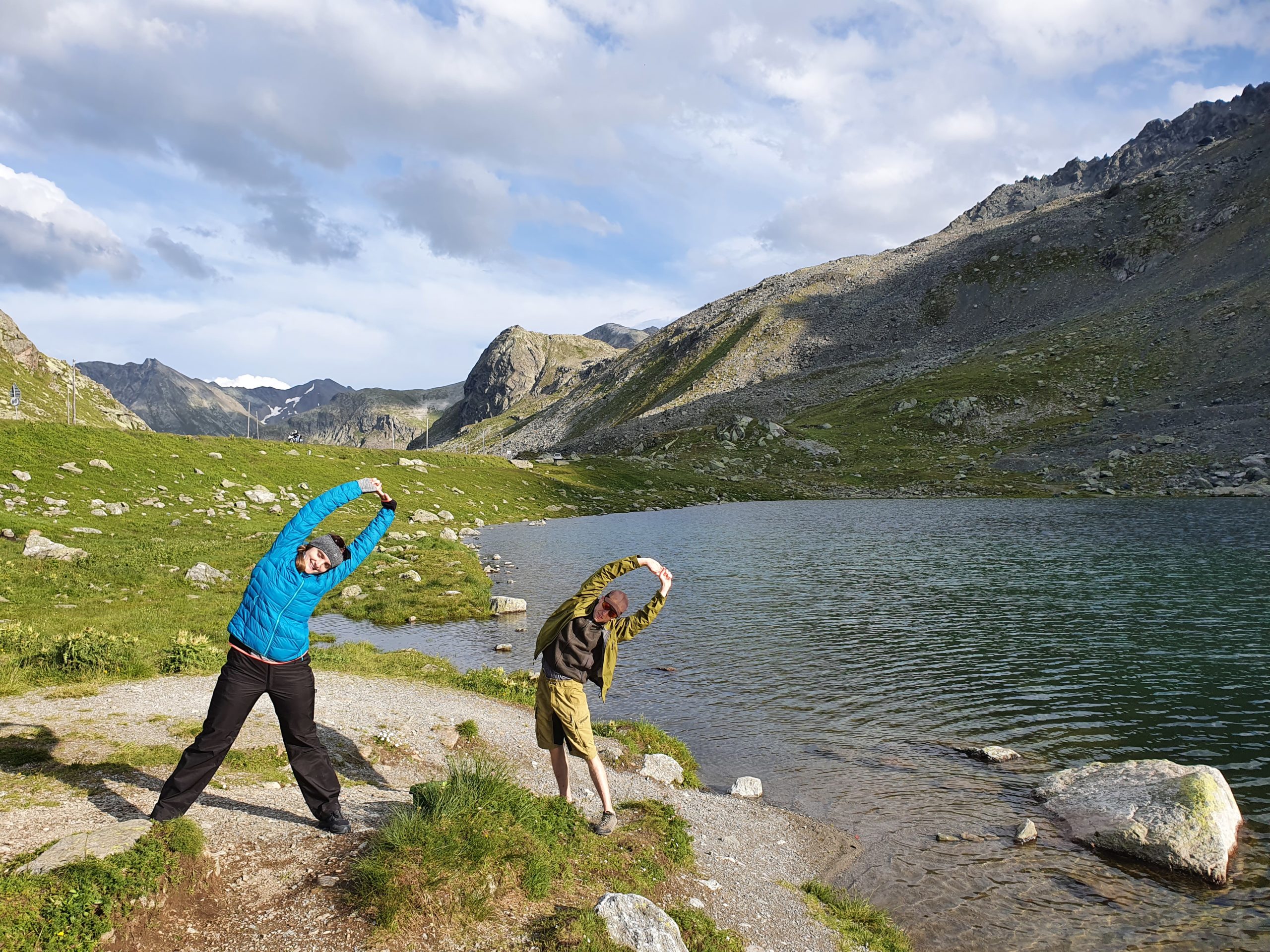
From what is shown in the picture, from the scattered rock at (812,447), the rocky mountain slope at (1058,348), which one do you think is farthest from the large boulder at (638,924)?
the scattered rock at (812,447)

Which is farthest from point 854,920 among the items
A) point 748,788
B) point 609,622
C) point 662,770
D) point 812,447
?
point 812,447

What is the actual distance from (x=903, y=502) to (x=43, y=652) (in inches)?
3485

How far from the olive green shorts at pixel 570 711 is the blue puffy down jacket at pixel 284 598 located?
11.6 ft

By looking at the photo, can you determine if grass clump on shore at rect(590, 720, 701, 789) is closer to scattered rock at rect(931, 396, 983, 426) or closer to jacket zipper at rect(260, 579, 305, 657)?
jacket zipper at rect(260, 579, 305, 657)

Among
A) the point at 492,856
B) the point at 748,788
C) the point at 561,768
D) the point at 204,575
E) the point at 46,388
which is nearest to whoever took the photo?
the point at 492,856

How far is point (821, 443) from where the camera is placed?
413ft

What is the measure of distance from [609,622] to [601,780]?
8.10ft

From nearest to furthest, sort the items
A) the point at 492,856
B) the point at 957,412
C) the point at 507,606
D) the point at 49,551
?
the point at 492,856 < the point at 49,551 < the point at 507,606 < the point at 957,412

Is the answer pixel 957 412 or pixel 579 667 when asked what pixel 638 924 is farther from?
pixel 957 412

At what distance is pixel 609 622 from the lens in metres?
11.4

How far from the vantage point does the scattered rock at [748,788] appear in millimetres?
14841

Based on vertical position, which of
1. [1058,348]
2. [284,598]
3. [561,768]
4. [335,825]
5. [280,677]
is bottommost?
[335,825]

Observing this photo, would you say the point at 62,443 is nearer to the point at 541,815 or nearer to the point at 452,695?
the point at 452,695

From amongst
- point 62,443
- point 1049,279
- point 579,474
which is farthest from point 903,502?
point 1049,279
